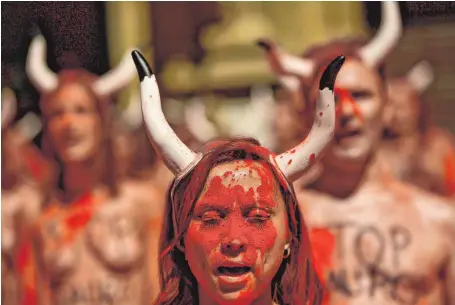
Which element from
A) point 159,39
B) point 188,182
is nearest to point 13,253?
point 159,39

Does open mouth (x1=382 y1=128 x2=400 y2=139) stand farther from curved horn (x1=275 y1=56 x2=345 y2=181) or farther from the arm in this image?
curved horn (x1=275 y1=56 x2=345 y2=181)

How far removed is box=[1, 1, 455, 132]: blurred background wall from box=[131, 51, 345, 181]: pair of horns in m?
3.33

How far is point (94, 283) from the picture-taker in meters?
5.42

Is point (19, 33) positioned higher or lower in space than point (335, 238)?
higher

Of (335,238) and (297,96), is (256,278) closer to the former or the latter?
(335,238)

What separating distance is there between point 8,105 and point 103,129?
0.76 m

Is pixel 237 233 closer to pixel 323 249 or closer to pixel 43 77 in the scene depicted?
pixel 323 249

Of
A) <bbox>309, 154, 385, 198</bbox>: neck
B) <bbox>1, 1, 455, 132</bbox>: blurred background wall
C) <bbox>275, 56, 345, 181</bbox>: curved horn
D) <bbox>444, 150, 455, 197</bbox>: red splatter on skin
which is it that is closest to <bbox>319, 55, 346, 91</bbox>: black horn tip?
<bbox>275, 56, 345, 181</bbox>: curved horn

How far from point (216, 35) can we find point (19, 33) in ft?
9.12

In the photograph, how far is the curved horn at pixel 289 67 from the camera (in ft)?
16.1

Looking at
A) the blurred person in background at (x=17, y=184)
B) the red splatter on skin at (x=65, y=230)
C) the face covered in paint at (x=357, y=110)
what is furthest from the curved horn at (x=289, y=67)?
the blurred person in background at (x=17, y=184)

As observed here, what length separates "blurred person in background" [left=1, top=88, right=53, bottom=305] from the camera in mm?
5676

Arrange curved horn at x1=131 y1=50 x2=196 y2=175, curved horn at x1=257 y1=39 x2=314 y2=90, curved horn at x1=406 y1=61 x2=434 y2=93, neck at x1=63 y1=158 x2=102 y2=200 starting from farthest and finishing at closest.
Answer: curved horn at x1=406 y1=61 x2=434 y2=93 → neck at x1=63 y1=158 x2=102 y2=200 → curved horn at x1=257 y1=39 x2=314 y2=90 → curved horn at x1=131 y1=50 x2=196 y2=175

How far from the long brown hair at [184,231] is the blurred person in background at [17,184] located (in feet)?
10.1
